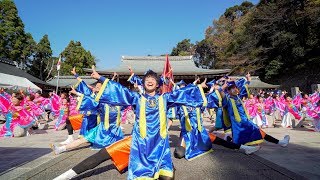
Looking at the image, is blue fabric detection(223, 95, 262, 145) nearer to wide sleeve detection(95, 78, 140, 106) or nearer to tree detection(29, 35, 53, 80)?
wide sleeve detection(95, 78, 140, 106)

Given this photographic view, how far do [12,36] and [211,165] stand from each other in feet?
115

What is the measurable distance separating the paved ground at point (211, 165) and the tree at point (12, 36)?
30.2 m

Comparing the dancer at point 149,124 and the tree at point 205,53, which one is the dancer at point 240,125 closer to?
the dancer at point 149,124

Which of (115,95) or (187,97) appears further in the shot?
(187,97)

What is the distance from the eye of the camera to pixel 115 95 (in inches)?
158

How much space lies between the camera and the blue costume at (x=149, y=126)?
3682 mm

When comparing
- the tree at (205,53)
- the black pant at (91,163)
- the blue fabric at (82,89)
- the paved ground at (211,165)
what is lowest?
the paved ground at (211,165)

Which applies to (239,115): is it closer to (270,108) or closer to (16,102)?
(16,102)

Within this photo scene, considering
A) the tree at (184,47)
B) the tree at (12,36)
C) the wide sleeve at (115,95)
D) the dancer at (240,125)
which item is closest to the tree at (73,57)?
the tree at (12,36)

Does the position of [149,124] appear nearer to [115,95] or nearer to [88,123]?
[115,95]

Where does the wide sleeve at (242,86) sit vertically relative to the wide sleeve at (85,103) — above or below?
above

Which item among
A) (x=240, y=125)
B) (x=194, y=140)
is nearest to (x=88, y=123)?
(x=194, y=140)

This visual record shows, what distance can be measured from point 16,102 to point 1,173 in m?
5.91

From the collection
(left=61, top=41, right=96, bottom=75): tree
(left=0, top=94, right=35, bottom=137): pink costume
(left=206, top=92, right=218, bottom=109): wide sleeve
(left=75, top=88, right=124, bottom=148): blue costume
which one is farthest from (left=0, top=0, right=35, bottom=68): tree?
(left=206, top=92, right=218, bottom=109): wide sleeve
